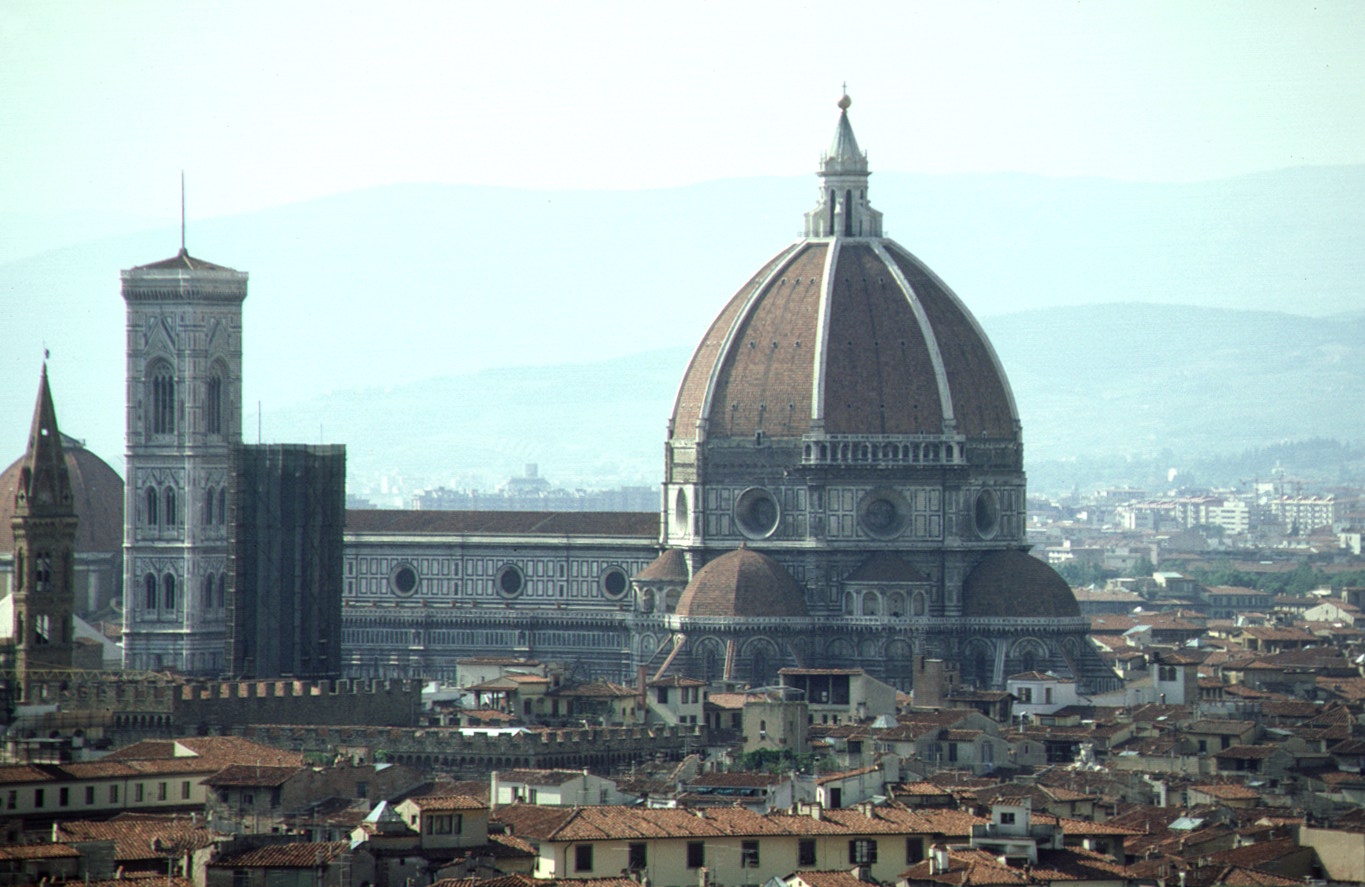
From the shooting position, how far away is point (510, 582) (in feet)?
474

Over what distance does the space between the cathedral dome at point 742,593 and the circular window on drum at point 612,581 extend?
7685 millimetres

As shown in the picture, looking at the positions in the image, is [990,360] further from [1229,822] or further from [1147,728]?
[1229,822]

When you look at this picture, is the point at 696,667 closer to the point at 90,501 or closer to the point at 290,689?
the point at 290,689

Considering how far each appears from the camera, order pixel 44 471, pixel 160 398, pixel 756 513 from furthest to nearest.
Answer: pixel 756 513, pixel 160 398, pixel 44 471

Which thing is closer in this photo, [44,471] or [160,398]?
[44,471]

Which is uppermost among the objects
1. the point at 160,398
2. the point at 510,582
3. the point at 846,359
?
the point at 846,359

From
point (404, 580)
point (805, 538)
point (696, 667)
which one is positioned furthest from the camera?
point (404, 580)

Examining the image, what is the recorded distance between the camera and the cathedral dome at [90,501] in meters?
155

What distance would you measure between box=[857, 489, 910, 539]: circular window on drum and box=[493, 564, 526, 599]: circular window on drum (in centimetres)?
1327

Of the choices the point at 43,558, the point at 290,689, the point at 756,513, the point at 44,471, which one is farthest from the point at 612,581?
the point at 290,689

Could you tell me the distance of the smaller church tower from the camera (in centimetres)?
10888

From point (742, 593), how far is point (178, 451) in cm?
2078

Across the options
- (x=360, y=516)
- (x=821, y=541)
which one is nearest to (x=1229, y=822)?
(x=821, y=541)

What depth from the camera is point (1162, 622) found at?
170 meters
